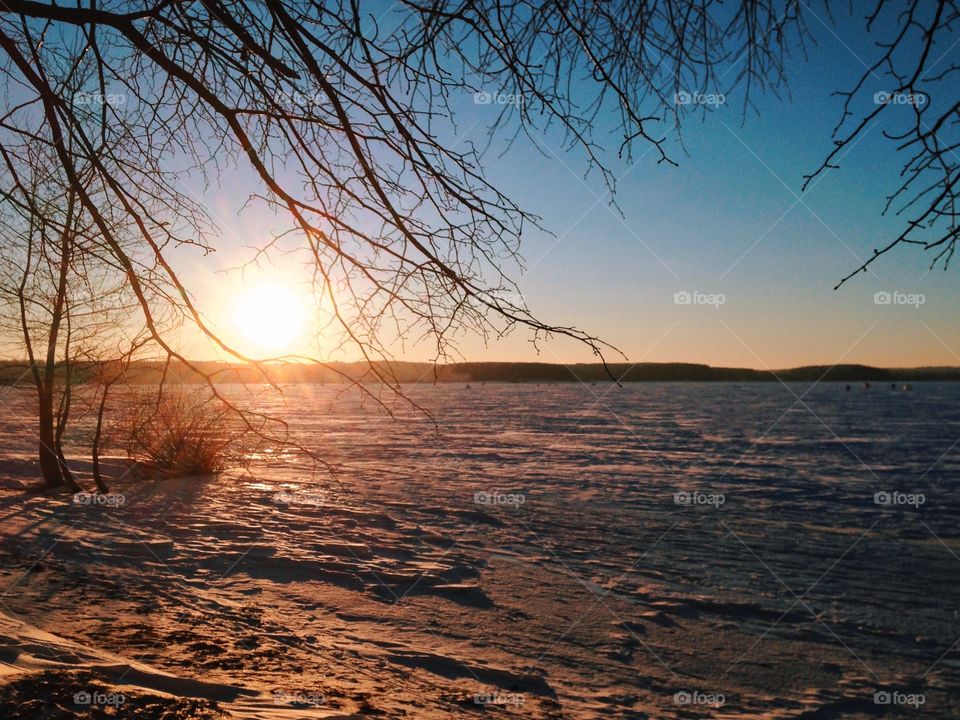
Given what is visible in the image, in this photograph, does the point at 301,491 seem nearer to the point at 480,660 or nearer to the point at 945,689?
the point at 480,660

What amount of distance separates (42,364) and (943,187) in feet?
40.0

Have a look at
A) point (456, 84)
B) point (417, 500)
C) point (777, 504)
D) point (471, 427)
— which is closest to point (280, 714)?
point (456, 84)
